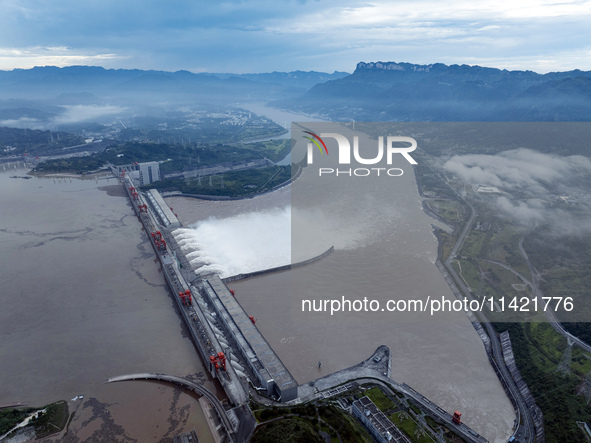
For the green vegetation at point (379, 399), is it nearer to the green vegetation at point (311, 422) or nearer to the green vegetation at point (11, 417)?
the green vegetation at point (311, 422)

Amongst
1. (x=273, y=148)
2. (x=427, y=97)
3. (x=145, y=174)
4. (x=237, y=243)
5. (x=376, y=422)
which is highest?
(x=427, y=97)

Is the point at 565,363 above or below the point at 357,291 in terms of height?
below

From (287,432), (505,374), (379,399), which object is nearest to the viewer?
(287,432)

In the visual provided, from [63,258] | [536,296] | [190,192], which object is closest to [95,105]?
[190,192]

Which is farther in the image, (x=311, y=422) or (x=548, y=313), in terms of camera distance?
(x=548, y=313)

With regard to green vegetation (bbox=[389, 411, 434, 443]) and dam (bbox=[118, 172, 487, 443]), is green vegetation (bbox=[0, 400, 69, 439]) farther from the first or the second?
green vegetation (bbox=[389, 411, 434, 443])

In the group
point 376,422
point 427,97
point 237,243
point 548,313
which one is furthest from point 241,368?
point 427,97

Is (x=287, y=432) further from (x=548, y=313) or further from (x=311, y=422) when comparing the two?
(x=548, y=313)
